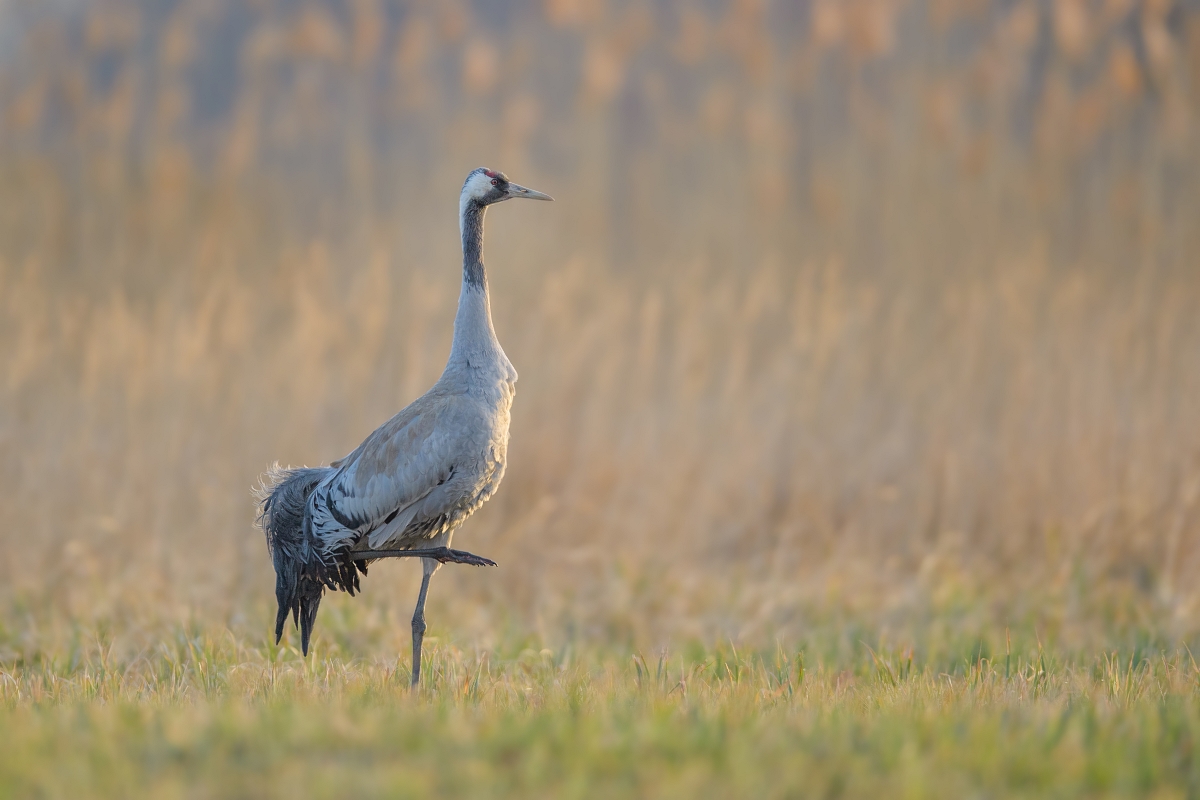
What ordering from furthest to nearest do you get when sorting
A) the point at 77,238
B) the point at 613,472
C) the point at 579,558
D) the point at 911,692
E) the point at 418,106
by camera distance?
1. the point at 418,106
2. the point at 77,238
3. the point at 613,472
4. the point at 579,558
5. the point at 911,692

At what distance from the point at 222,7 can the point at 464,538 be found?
5159 mm

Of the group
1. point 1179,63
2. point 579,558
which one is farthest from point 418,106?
point 1179,63

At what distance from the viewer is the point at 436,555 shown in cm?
457

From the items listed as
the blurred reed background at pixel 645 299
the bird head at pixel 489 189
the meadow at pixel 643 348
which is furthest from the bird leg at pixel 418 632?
the bird head at pixel 489 189

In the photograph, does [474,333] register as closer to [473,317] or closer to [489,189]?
[473,317]

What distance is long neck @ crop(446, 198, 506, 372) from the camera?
4680 mm

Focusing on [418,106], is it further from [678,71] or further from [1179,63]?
[1179,63]

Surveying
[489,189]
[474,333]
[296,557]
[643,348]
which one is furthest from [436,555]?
[643,348]

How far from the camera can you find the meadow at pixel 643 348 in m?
5.32

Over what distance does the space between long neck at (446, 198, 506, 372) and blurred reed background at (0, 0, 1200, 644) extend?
66.6 inches

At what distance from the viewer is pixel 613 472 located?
7.04m

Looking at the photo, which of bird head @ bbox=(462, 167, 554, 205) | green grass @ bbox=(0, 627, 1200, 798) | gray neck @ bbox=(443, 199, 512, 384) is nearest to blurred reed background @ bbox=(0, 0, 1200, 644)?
green grass @ bbox=(0, 627, 1200, 798)

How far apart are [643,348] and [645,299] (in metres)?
0.97

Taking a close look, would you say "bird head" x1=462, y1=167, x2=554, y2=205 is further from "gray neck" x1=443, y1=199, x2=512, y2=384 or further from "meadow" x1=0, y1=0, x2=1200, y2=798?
"meadow" x1=0, y1=0, x2=1200, y2=798
